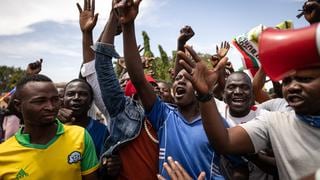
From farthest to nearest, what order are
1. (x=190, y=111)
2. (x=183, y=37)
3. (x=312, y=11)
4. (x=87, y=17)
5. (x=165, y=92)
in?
(x=165, y=92), (x=312, y=11), (x=87, y=17), (x=183, y=37), (x=190, y=111)

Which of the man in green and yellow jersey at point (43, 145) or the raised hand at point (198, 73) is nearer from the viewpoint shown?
the raised hand at point (198, 73)

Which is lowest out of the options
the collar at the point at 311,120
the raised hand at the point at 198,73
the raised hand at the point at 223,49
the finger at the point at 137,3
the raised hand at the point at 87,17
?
the collar at the point at 311,120

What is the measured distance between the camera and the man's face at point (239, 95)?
11.3 feet

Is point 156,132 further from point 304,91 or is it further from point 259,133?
point 304,91

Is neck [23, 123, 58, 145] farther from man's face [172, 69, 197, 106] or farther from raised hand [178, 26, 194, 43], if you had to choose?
raised hand [178, 26, 194, 43]

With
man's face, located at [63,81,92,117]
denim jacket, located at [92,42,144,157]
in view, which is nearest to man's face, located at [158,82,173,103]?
man's face, located at [63,81,92,117]

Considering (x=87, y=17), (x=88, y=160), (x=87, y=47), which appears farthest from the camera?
(x=87, y=17)

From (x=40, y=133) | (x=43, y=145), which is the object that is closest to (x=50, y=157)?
(x=43, y=145)

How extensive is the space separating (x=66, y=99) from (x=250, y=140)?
1.85 metres

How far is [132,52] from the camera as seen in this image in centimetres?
232

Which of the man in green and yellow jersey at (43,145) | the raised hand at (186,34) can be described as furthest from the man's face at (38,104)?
the raised hand at (186,34)

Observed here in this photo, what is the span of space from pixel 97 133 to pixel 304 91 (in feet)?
5.87

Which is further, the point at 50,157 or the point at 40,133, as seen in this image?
the point at 40,133

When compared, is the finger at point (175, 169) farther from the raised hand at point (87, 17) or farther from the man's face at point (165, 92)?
the man's face at point (165, 92)
